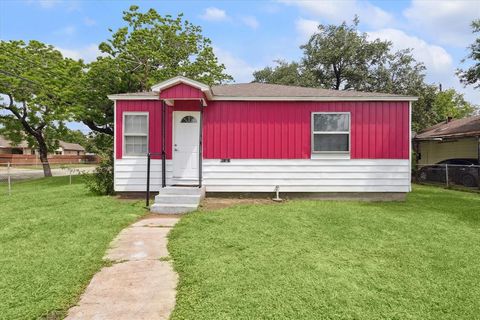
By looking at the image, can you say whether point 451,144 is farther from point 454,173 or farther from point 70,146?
point 70,146

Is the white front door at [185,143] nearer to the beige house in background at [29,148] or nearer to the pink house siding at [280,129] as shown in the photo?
the pink house siding at [280,129]

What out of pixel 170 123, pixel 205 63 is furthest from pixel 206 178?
pixel 205 63

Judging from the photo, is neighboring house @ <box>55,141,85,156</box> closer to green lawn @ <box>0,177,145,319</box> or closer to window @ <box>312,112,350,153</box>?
green lawn @ <box>0,177,145,319</box>

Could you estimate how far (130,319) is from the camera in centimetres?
271

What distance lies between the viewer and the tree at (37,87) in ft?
61.5

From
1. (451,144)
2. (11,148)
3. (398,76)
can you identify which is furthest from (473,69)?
(11,148)

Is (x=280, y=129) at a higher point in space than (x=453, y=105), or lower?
lower

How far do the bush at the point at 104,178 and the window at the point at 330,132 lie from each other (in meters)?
5.86

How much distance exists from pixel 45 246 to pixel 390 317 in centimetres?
434

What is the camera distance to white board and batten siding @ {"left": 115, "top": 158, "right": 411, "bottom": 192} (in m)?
9.09

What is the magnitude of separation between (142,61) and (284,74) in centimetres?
1407

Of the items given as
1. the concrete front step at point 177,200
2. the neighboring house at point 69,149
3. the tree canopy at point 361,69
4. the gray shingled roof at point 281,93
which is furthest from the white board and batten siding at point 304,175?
the neighboring house at point 69,149

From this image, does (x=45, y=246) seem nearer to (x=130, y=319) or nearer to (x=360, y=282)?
(x=130, y=319)

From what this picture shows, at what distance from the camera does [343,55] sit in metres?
26.5
